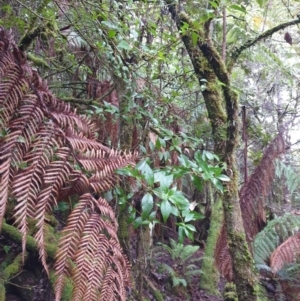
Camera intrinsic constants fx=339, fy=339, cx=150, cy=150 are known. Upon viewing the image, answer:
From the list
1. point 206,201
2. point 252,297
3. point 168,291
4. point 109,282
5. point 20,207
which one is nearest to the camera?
point 20,207

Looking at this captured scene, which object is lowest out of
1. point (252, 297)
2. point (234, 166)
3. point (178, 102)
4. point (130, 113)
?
point (252, 297)

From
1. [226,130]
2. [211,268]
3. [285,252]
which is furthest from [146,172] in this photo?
[211,268]

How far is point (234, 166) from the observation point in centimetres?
213

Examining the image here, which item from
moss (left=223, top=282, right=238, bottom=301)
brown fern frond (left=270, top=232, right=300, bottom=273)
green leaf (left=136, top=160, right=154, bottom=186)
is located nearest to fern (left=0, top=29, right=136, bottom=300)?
green leaf (left=136, top=160, right=154, bottom=186)

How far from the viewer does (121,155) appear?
0.97m

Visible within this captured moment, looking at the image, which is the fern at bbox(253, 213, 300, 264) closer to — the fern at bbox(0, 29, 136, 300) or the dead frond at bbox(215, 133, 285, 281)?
the dead frond at bbox(215, 133, 285, 281)

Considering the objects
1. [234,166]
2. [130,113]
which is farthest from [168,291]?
[130,113]

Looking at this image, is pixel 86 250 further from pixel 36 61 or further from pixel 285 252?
pixel 285 252

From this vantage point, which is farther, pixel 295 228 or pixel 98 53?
pixel 295 228

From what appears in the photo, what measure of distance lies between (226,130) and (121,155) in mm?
1348

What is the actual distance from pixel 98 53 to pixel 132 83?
0.27 meters

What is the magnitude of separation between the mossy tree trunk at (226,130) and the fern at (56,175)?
3.90 feet

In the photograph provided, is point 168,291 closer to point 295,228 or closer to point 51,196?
point 295,228

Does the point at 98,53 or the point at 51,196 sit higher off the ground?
the point at 98,53
